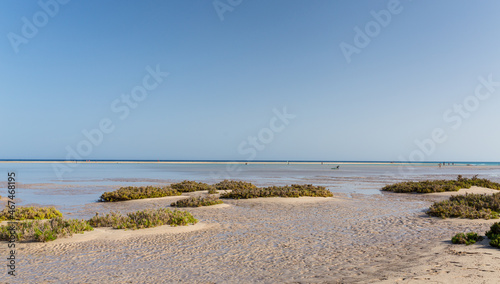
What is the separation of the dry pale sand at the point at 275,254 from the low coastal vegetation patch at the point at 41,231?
30 centimetres

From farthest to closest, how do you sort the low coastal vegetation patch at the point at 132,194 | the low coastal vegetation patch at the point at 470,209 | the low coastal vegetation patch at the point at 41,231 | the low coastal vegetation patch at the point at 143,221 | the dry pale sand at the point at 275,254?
the low coastal vegetation patch at the point at 132,194, the low coastal vegetation patch at the point at 470,209, the low coastal vegetation patch at the point at 143,221, the low coastal vegetation patch at the point at 41,231, the dry pale sand at the point at 275,254

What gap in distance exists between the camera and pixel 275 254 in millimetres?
9312

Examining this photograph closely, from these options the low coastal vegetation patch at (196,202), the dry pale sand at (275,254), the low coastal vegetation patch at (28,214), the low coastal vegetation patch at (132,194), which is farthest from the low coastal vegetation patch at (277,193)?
the low coastal vegetation patch at (28,214)

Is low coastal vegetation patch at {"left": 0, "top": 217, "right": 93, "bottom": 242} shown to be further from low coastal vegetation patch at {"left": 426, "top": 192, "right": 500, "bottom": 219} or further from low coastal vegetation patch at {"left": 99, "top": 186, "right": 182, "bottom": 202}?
low coastal vegetation patch at {"left": 426, "top": 192, "right": 500, "bottom": 219}

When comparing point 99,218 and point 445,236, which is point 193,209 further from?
point 445,236

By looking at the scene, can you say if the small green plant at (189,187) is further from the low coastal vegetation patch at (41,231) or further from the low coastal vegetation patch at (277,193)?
the low coastal vegetation patch at (41,231)

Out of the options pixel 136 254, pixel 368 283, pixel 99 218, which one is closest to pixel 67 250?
pixel 136 254

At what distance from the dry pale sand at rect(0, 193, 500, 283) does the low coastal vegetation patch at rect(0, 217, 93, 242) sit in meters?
0.30

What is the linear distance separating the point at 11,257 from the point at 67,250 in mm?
1298

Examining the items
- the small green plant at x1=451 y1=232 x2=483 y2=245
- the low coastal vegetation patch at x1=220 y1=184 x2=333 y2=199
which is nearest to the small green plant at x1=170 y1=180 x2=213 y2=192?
the low coastal vegetation patch at x1=220 y1=184 x2=333 y2=199

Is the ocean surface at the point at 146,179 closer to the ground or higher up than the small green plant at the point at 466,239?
closer to the ground

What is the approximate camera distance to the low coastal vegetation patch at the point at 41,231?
10375 mm

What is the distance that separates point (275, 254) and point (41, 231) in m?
7.24

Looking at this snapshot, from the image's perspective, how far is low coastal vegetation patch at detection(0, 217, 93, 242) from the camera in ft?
34.0
